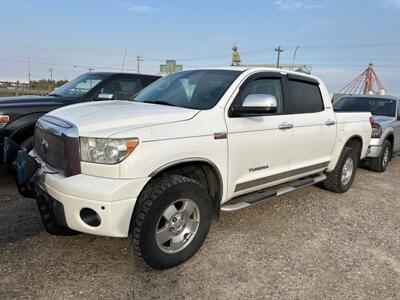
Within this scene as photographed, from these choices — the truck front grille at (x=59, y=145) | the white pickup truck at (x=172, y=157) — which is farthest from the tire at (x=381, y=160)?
the truck front grille at (x=59, y=145)

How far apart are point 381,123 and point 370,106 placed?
55.8 inches

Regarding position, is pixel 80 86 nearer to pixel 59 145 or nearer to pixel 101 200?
pixel 59 145

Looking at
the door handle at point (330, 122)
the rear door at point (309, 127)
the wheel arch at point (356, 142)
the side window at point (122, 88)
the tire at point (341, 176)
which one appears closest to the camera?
the rear door at point (309, 127)

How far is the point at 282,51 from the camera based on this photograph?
176 ft

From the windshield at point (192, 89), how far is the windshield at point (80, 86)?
2.20m

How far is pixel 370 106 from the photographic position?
8.70m

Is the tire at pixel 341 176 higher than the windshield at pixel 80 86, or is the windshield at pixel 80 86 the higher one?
the windshield at pixel 80 86

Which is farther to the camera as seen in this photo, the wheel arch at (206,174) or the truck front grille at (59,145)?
the wheel arch at (206,174)

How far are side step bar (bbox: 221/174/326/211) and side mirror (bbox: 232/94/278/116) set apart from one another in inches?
36.6

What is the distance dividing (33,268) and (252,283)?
1889 mm

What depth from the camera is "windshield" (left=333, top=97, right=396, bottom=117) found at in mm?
8461

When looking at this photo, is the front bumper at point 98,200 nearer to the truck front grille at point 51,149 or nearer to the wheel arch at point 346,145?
the truck front grille at point 51,149

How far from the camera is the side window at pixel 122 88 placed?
249 inches

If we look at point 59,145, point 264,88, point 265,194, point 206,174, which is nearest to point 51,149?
point 59,145
